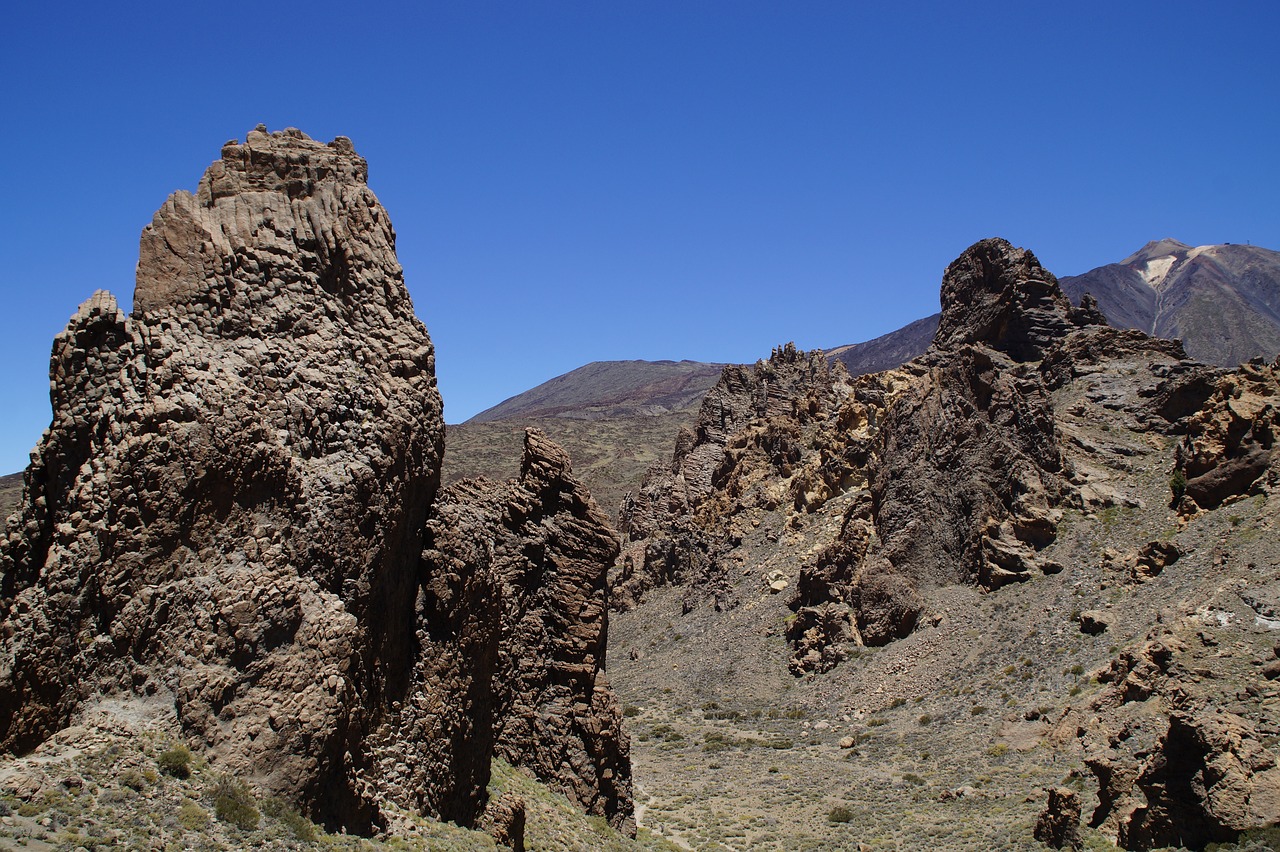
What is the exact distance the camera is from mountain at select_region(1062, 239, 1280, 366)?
140375 millimetres

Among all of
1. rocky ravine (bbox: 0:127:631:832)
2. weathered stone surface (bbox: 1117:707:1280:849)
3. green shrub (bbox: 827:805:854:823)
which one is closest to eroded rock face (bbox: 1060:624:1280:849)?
weathered stone surface (bbox: 1117:707:1280:849)

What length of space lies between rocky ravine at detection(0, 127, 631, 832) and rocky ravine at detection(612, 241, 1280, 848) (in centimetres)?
1141

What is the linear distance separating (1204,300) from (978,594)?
153791 mm

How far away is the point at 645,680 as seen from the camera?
142ft

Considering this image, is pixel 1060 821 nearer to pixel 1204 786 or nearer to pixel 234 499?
pixel 1204 786

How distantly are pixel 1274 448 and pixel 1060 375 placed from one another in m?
14.9

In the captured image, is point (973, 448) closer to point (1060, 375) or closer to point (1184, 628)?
point (1060, 375)

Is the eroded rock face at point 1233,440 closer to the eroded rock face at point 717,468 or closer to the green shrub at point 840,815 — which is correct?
the eroded rock face at point 717,468

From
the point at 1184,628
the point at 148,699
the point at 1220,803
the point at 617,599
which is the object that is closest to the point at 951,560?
the point at 1184,628

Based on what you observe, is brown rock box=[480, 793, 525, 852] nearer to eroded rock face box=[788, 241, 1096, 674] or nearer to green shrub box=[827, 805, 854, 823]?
green shrub box=[827, 805, 854, 823]

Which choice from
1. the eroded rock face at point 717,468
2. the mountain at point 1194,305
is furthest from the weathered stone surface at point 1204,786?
the mountain at point 1194,305

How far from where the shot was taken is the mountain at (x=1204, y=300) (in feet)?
461

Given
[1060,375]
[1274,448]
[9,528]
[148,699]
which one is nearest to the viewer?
[148,699]

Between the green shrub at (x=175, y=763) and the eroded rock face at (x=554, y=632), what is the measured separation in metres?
6.31
